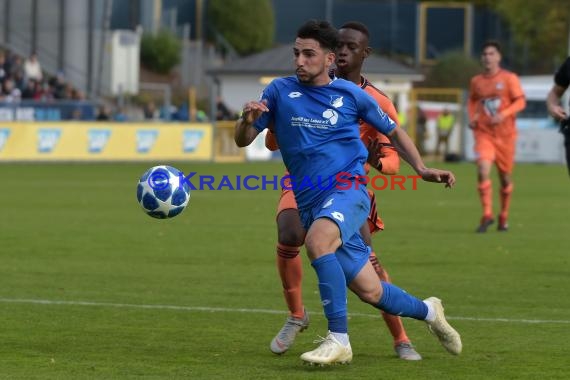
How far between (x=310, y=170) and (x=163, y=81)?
49.2 meters

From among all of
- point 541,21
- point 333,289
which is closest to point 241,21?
point 541,21

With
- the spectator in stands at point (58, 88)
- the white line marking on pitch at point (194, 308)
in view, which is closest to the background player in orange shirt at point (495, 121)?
the white line marking on pitch at point (194, 308)

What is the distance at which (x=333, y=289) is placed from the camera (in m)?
7.40

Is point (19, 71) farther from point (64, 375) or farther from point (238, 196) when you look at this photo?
point (64, 375)

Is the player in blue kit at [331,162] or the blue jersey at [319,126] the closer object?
the player in blue kit at [331,162]

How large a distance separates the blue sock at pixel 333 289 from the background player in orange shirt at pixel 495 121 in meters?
9.89

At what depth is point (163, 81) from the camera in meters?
56.3

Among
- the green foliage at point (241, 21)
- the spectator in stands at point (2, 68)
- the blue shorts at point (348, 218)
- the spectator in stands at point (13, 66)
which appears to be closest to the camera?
the blue shorts at point (348, 218)

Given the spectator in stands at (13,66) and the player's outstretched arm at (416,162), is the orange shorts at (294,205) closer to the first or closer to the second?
the player's outstretched arm at (416,162)

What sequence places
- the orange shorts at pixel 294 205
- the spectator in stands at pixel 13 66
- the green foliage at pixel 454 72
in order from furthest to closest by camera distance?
the green foliage at pixel 454 72 < the spectator in stands at pixel 13 66 < the orange shorts at pixel 294 205

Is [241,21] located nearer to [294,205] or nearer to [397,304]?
[294,205]

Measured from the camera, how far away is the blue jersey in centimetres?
764

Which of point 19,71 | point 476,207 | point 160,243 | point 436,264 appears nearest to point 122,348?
point 436,264

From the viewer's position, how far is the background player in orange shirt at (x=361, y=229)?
8.05 metres
